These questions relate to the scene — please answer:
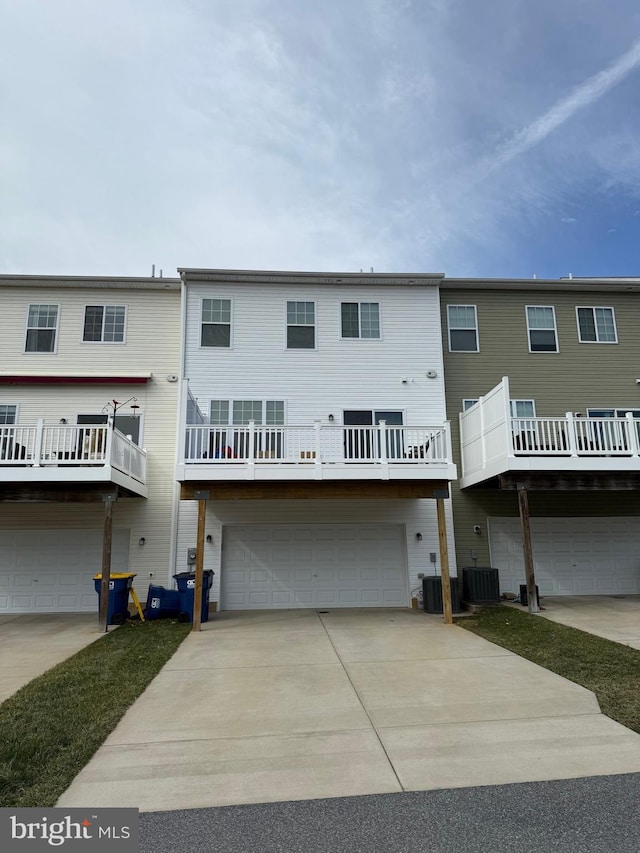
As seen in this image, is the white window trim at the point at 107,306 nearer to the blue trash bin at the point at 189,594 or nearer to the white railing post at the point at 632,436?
the blue trash bin at the point at 189,594

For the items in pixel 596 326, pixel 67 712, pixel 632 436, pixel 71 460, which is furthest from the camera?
pixel 596 326

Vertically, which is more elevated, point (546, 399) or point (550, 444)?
point (546, 399)

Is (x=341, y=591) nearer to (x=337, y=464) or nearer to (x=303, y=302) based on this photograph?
(x=337, y=464)

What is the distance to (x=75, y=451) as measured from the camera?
10.9 m

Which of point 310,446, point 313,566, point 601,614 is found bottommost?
point 601,614

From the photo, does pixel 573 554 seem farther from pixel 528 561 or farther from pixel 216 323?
pixel 216 323

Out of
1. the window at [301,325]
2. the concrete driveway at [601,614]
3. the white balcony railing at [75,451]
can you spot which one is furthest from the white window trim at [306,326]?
the concrete driveway at [601,614]

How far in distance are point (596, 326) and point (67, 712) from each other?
15317 mm

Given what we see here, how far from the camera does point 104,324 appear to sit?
1417 cm

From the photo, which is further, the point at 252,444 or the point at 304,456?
the point at 304,456

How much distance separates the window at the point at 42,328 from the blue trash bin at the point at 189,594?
6.89m

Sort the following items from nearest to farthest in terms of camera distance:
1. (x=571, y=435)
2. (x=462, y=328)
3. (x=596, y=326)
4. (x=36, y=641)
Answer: (x=36, y=641) < (x=571, y=435) < (x=462, y=328) < (x=596, y=326)
